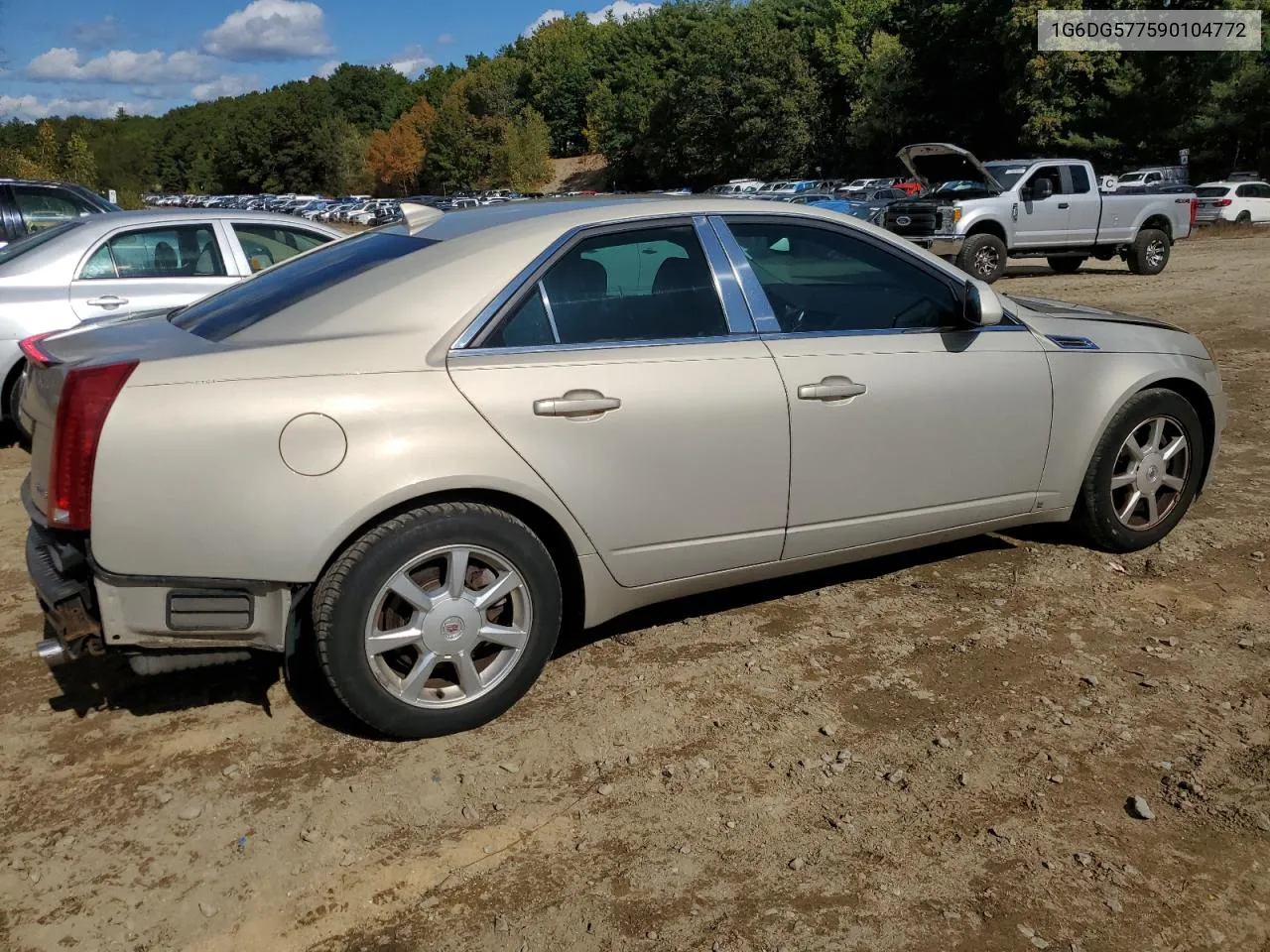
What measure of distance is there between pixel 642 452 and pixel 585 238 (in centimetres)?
75

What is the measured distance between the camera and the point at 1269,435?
686 cm

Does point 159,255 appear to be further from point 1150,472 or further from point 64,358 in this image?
point 1150,472

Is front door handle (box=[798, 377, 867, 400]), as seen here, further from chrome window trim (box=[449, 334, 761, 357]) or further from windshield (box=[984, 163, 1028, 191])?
windshield (box=[984, 163, 1028, 191])

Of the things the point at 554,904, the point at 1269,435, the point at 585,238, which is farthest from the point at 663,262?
the point at 1269,435

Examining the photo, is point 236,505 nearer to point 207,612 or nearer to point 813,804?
point 207,612

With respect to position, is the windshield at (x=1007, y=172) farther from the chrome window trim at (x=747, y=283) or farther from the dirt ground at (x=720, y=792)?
the chrome window trim at (x=747, y=283)

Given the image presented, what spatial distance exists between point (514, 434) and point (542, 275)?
1.84 ft

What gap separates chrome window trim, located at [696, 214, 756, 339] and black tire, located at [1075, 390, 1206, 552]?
1.78 meters

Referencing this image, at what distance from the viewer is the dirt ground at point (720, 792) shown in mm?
2518

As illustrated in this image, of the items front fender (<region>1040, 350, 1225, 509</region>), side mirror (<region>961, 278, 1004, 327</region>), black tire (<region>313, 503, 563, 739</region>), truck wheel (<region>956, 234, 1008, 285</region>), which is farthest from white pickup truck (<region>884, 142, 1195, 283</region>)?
black tire (<region>313, 503, 563, 739</region>)

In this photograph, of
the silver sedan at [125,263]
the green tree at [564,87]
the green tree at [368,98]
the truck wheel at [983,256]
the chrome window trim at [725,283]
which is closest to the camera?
the chrome window trim at [725,283]

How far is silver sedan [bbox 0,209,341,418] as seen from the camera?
657 cm

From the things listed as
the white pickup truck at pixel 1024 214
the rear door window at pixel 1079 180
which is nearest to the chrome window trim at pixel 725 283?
the white pickup truck at pixel 1024 214

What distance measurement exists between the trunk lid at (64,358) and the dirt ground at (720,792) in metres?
0.91
